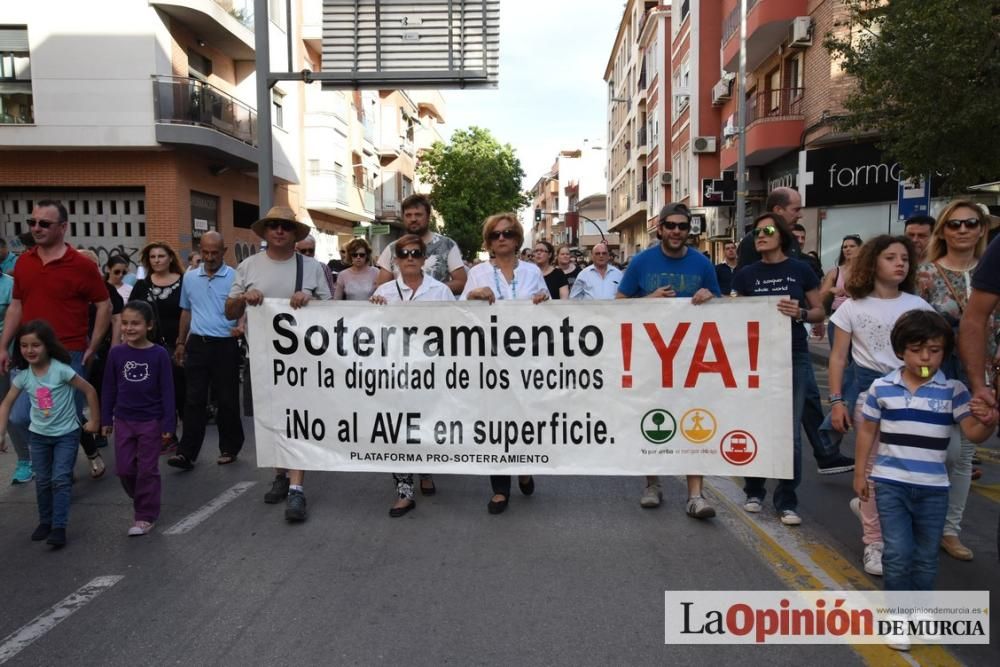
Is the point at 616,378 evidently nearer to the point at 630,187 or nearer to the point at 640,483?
the point at 640,483

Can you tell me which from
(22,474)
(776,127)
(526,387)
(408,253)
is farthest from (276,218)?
(776,127)

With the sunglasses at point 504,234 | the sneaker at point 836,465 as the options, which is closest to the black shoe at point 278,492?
the sunglasses at point 504,234

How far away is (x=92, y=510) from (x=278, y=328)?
1.86 m

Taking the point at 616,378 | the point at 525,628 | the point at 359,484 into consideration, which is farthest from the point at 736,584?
the point at 359,484

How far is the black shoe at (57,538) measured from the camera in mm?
4816

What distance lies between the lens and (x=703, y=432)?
5109 mm

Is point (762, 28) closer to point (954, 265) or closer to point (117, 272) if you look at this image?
point (117, 272)

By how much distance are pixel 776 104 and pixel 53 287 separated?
2339 centimetres

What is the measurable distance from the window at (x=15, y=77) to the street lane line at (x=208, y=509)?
17.9 m

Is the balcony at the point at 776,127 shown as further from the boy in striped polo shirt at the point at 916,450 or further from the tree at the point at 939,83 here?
the boy in striped polo shirt at the point at 916,450

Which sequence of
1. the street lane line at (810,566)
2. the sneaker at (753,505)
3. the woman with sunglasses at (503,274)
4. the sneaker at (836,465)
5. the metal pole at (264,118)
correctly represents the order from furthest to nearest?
the metal pole at (264,118), the sneaker at (836,465), the woman with sunglasses at (503,274), the sneaker at (753,505), the street lane line at (810,566)

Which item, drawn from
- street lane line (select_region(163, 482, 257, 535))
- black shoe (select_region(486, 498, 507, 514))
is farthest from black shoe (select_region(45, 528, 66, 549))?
black shoe (select_region(486, 498, 507, 514))

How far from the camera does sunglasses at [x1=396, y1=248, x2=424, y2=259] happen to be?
552cm

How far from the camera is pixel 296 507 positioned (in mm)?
5266
